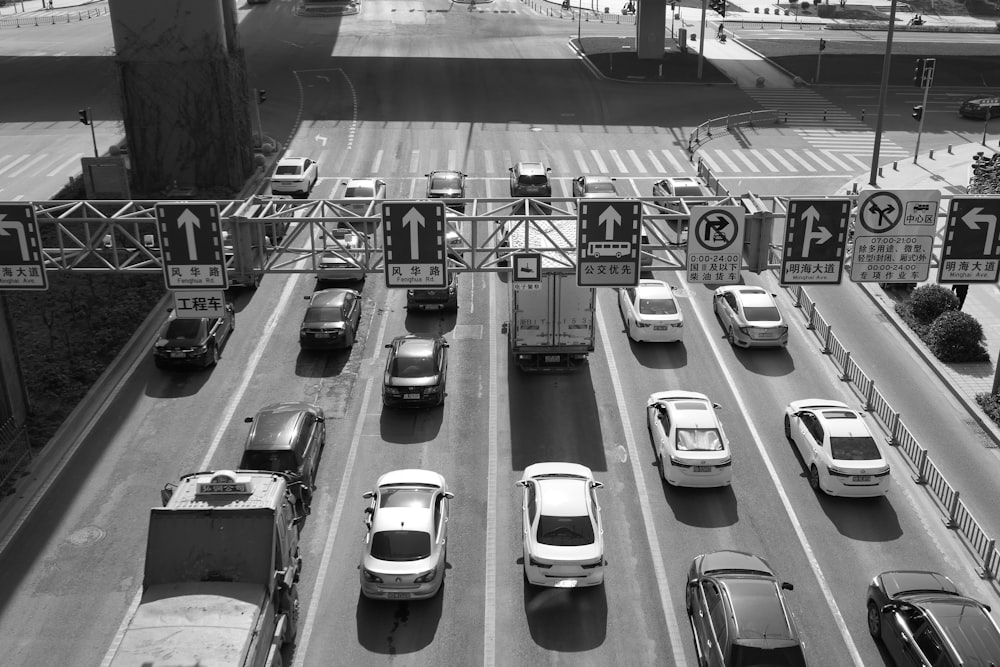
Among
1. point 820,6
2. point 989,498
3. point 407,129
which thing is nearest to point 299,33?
point 407,129

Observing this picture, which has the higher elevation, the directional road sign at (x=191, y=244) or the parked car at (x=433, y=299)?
the directional road sign at (x=191, y=244)

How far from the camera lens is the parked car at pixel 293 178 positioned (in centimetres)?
4762

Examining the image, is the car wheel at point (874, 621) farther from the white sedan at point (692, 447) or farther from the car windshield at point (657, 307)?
the car windshield at point (657, 307)

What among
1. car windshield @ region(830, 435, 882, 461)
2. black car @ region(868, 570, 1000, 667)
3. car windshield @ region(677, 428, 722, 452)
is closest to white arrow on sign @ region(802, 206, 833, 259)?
car windshield @ region(830, 435, 882, 461)

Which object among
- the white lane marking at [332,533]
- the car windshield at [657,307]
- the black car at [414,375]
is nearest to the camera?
the white lane marking at [332,533]

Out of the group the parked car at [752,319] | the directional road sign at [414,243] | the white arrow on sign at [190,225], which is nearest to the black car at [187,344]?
the white arrow on sign at [190,225]

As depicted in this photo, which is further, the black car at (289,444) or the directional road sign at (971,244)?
the black car at (289,444)

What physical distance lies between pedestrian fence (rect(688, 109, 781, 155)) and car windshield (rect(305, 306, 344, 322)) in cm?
2991

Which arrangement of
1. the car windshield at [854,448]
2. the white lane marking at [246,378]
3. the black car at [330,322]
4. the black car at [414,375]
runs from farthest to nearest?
the black car at [330,322]
the black car at [414,375]
the car windshield at [854,448]
the white lane marking at [246,378]

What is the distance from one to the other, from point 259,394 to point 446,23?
71965mm

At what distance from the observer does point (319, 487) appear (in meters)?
25.7

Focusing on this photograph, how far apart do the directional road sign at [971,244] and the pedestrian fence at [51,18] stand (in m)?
93.5

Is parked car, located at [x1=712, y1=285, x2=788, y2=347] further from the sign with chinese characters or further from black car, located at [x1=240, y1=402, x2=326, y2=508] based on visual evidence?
the sign with chinese characters

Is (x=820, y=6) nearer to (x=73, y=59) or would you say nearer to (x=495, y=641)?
(x=73, y=59)
